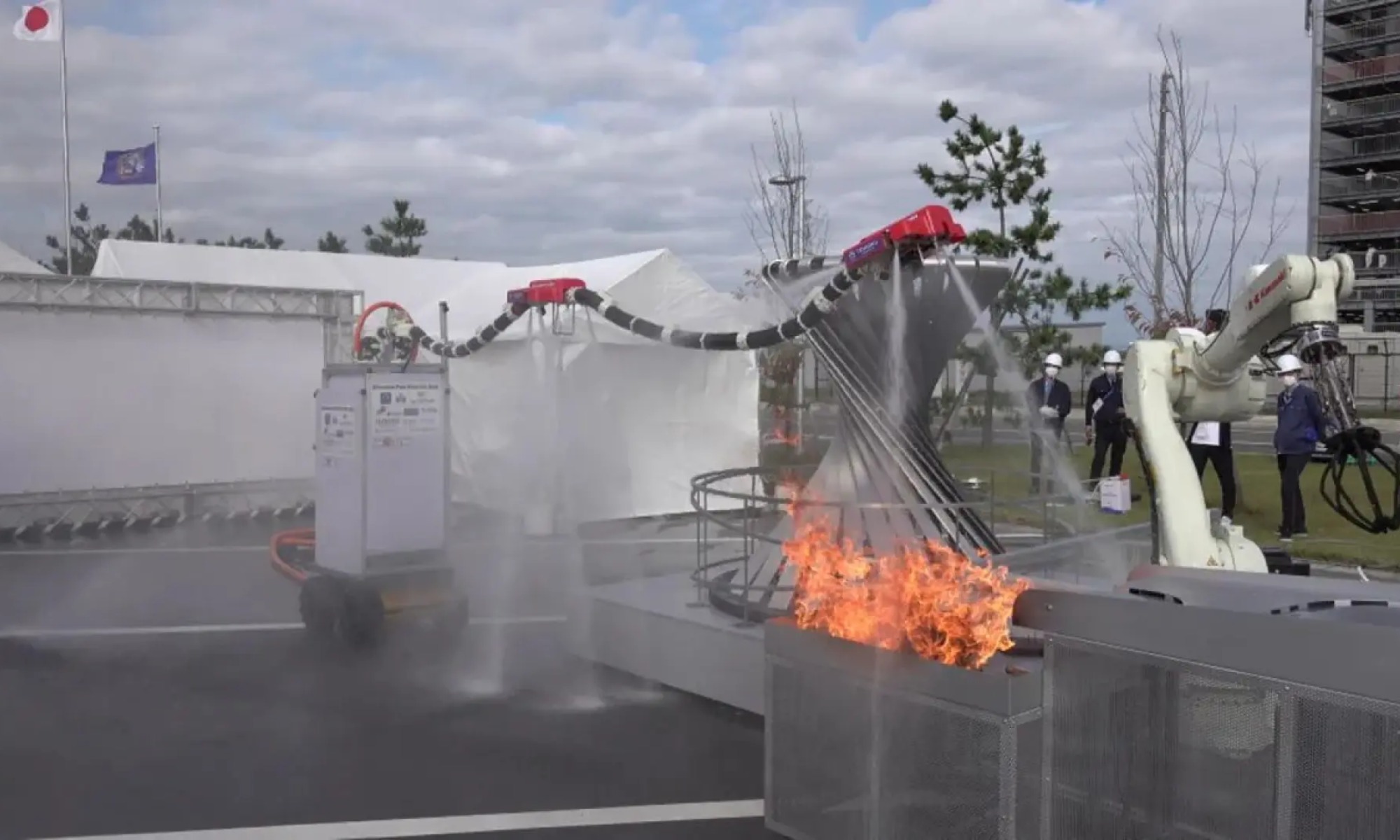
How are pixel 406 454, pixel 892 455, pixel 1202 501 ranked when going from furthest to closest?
pixel 406 454
pixel 892 455
pixel 1202 501

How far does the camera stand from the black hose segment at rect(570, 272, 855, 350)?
6.62 m

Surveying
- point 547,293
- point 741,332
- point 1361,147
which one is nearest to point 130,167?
point 547,293

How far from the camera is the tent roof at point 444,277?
14117mm

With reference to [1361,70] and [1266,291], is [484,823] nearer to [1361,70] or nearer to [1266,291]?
[1266,291]

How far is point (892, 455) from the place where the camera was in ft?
21.5

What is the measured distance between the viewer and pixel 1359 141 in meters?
52.3

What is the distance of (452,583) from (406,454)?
112 centimetres

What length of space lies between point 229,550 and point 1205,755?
40.5 feet

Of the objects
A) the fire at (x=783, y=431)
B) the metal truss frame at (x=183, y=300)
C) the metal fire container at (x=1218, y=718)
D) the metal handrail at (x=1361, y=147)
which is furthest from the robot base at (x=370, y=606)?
the metal handrail at (x=1361, y=147)

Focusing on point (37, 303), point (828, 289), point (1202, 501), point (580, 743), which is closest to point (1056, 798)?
point (1202, 501)

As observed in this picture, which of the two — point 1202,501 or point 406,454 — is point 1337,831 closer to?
point 1202,501

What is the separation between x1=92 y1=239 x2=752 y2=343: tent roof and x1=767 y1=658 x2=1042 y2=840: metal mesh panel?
9.45 metres

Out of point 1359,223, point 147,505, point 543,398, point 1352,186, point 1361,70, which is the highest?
point 1361,70

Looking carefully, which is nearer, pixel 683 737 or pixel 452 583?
pixel 683 737
